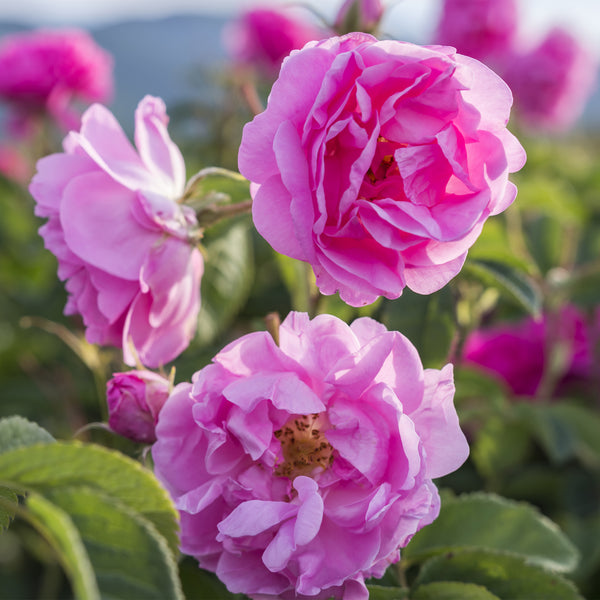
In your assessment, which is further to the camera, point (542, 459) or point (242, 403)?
point (542, 459)

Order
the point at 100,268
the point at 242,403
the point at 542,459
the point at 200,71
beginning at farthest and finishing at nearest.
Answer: the point at 200,71 < the point at 542,459 < the point at 100,268 < the point at 242,403

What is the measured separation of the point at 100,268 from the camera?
600 millimetres

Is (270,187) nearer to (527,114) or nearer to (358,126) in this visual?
(358,126)

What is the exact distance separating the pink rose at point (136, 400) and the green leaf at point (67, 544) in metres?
0.20

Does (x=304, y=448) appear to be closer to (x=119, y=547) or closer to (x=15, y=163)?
(x=119, y=547)

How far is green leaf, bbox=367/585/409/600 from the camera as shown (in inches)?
21.9

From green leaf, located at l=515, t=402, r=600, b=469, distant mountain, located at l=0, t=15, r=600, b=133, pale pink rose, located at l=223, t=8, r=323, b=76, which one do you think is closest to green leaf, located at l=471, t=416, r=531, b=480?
green leaf, located at l=515, t=402, r=600, b=469

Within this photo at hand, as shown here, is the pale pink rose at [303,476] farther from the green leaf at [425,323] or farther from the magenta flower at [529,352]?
the magenta flower at [529,352]

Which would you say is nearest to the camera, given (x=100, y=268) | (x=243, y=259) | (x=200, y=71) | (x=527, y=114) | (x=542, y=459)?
(x=100, y=268)

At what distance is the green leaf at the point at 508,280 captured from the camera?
0.74 metres

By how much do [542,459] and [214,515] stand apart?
105 centimetres

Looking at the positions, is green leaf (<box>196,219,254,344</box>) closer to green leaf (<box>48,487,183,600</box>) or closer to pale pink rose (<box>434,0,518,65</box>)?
green leaf (<box>48,487,183,600</box>)

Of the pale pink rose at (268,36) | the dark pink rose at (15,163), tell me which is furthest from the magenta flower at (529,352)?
the dark pink rose at (15,163)

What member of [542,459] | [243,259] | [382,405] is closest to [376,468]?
[382,405]
